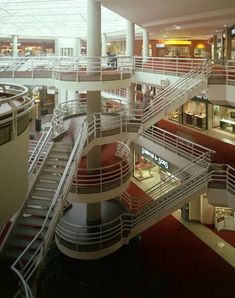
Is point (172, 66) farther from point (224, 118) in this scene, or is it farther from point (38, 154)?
point (38, 154)

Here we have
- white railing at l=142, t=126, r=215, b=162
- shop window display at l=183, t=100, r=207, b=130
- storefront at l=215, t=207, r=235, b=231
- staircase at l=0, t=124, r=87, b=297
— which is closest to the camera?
staircase at l=0, t=124, r=87, b=297

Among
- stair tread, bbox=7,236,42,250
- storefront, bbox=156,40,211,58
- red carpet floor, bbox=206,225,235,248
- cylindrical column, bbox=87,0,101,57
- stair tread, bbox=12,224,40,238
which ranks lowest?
red carpet floor, bbox=206,225,235,248

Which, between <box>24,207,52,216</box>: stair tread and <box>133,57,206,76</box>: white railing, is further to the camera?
<box>133,57,206,76</box>: white railing

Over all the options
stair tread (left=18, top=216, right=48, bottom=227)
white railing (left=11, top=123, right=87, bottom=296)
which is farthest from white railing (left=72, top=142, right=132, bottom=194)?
stair tread (left=18, top=216, right=48, bottom=227)

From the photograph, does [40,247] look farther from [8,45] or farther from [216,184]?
[8,45]

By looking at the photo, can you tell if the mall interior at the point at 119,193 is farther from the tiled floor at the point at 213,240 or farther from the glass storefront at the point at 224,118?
the glass storefront at the point at 224,118

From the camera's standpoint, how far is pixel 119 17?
24.5 meters

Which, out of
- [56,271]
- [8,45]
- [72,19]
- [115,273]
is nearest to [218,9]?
[115,273]

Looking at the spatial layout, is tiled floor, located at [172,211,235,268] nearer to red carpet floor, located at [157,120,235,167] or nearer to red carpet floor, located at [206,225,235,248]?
red carpet floor, located at [206,225,235,248]

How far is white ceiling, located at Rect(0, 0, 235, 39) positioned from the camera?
46.0 ft

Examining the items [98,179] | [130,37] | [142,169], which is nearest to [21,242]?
[98,179]

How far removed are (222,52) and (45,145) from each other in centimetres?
1738

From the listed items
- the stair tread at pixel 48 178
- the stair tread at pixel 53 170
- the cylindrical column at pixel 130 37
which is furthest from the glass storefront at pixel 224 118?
the stair tread at pixel 48 178

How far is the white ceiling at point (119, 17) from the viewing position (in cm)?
1402
